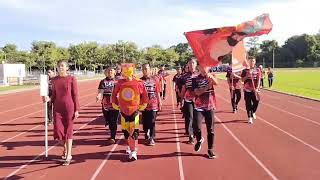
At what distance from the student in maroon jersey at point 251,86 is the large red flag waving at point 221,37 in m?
6.41

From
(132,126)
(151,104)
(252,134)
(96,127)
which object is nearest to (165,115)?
(96,127)

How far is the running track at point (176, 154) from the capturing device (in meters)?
7.89

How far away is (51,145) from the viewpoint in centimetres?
1087

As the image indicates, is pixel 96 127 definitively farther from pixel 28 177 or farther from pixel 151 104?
pixel 28 177

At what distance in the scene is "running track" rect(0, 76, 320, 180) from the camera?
7891 millimetres

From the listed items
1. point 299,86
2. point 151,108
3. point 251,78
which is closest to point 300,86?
point 299,86

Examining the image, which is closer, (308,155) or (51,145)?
(308,155)

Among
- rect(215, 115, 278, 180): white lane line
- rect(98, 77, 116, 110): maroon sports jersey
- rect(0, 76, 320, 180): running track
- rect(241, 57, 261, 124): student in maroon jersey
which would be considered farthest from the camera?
rect(241, 57, 261, 124): student in maroon jersey

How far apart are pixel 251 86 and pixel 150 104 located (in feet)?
16.5

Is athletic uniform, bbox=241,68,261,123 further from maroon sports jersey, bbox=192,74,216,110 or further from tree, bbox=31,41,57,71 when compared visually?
tree, bbox=31,41,57,71

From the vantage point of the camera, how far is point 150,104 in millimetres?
10711

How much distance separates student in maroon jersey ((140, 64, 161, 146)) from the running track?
0.32 meters

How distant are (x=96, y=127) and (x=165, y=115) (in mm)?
3833

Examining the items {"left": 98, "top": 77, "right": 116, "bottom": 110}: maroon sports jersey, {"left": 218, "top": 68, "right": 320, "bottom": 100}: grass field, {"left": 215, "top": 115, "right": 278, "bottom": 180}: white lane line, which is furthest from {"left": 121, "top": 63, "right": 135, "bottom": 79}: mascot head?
{"left": 218, "top": 68, "right": 320, "bottom": 100}: grass field
